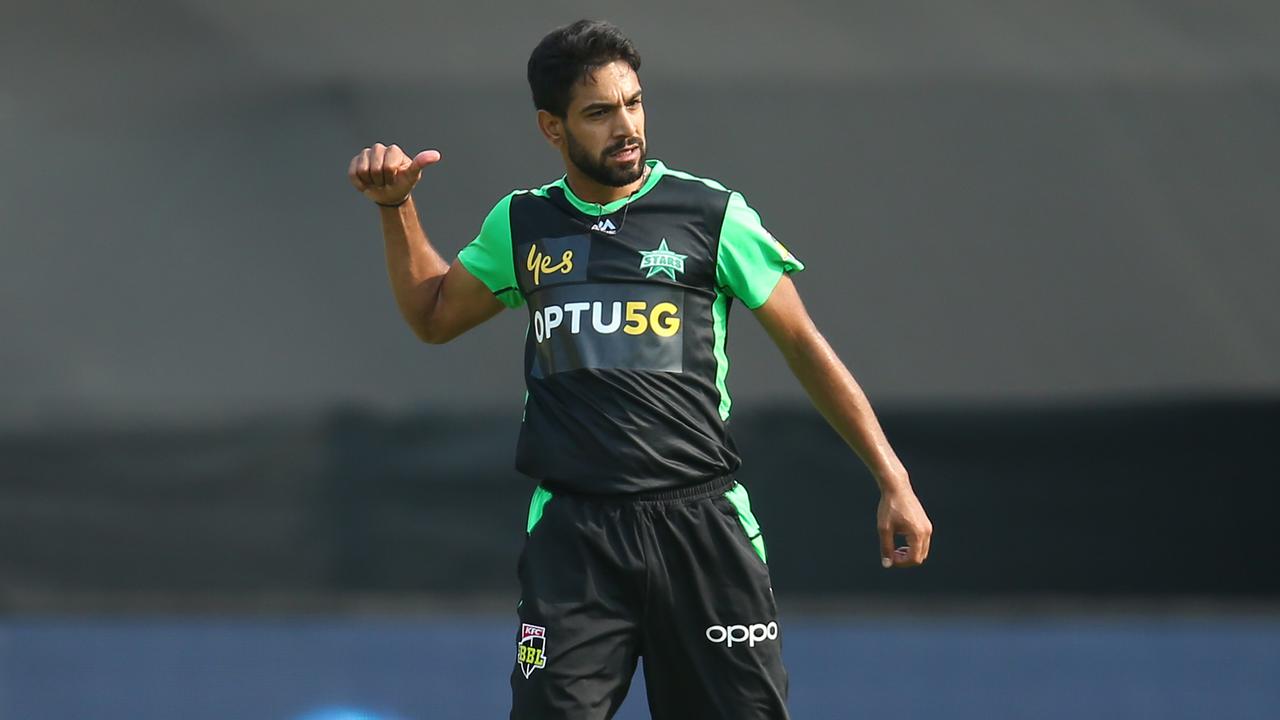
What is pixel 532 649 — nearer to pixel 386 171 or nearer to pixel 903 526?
pixel 903 526

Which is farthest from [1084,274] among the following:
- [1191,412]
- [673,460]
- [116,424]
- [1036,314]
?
[116,424]

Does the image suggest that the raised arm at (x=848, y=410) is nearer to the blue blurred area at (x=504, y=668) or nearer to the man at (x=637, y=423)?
the man at (x=637, y=423)

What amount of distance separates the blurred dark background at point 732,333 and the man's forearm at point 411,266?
186 cm

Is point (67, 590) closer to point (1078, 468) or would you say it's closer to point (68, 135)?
point (68, 135)

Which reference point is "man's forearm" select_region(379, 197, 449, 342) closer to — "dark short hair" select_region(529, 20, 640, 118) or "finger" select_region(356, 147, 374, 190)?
"finger" select_region(356, 147, 374, 190)

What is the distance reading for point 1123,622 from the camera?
191 inches

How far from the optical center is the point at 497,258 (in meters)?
3.06

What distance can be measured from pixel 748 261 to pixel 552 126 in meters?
0.42

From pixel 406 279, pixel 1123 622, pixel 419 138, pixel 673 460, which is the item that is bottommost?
pixel 1123 622

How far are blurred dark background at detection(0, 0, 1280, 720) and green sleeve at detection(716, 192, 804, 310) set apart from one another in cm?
195

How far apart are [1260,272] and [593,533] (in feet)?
9.21

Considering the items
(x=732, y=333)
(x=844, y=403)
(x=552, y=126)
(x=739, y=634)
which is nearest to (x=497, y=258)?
(x=552, y=126)

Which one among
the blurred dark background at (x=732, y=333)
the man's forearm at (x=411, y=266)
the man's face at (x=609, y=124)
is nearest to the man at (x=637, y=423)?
the man's face at (x=609, y=124)

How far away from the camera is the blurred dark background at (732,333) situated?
4871 mm
